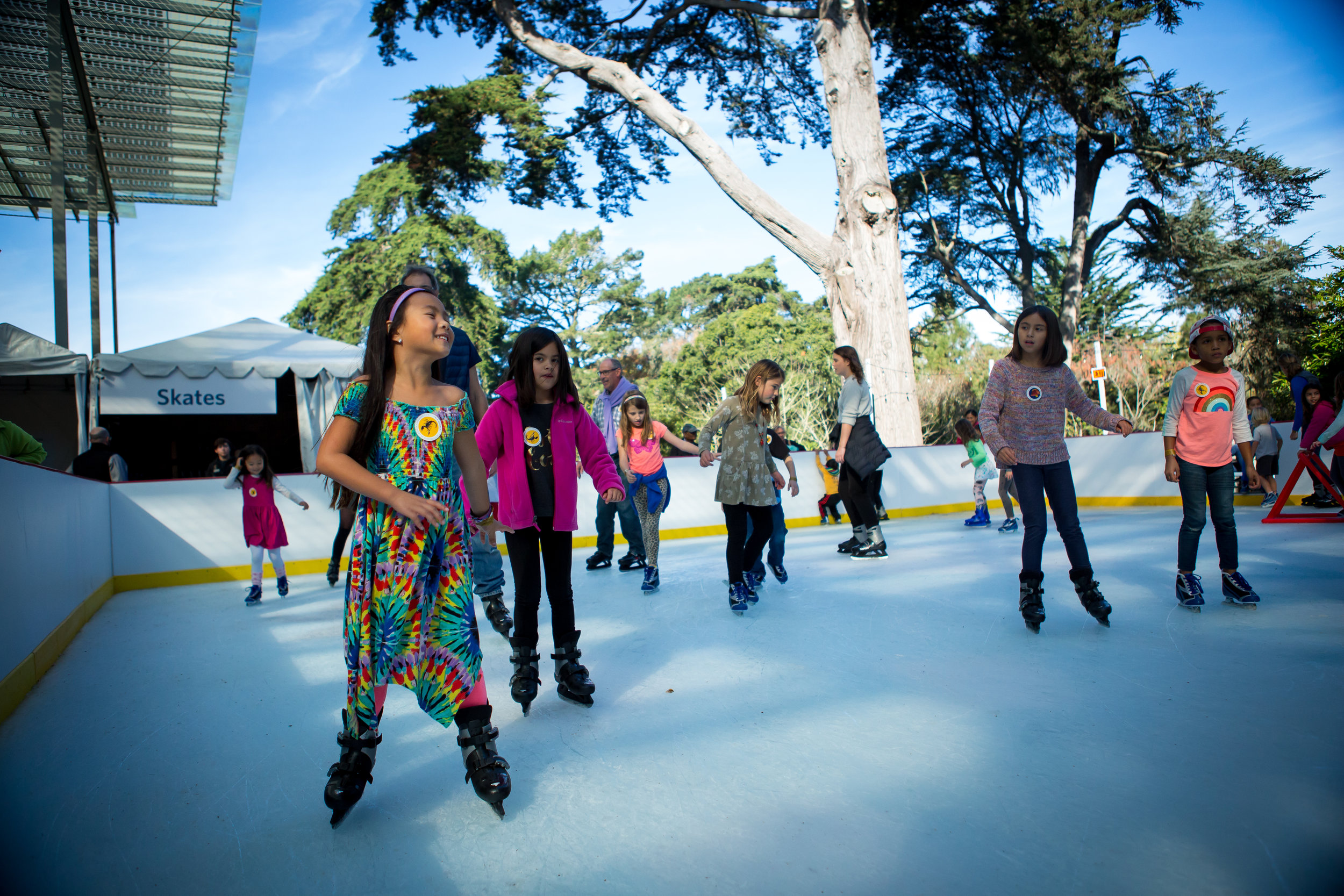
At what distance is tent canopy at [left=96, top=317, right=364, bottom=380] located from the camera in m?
10.7

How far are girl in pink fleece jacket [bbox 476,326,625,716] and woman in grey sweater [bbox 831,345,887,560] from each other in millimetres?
3356

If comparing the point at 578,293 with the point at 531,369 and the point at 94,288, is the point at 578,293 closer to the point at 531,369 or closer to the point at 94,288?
the point at 94,288

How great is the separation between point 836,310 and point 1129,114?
10.2 meters

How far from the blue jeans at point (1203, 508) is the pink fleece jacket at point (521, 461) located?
2954mm

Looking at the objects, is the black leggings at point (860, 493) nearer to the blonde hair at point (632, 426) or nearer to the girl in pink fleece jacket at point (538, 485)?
the blonde hair at point (632, 426)

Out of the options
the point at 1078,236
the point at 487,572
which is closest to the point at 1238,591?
the point at 487,572

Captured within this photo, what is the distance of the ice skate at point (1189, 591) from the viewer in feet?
12.3

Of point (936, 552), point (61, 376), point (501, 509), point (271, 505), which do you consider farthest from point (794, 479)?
point (61, 376)

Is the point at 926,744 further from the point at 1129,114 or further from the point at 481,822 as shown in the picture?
the point at 1129,114

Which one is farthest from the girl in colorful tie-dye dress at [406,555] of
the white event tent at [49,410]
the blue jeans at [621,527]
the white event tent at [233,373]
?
the white event tent at [49,410]

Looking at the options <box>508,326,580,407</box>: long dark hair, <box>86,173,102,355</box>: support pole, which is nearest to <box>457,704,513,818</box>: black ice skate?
<box>508,326,580,407</box>: long dark hair

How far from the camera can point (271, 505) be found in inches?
237

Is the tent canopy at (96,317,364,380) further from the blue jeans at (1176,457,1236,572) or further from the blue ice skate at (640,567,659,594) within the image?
the blue jeans at (1176,457,1236,572)

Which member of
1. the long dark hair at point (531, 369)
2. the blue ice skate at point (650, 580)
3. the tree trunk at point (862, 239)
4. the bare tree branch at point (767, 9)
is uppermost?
the bare tree branch at point (767, 9)
